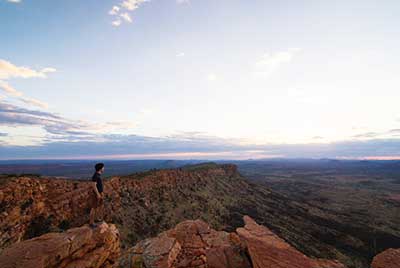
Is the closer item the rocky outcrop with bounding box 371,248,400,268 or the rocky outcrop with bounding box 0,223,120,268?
the rocky outcrop with bounding box 0,223,120,268

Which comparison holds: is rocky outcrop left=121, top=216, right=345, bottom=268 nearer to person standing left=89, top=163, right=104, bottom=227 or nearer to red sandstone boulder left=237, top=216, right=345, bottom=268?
red sandstone boulder left=237, top=216, right=345, bottom=268

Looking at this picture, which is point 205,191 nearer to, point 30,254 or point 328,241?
point 328,241

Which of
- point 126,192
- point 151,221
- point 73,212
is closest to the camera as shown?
point 73,212

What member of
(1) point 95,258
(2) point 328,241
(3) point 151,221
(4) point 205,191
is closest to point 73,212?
(3) point 151,221

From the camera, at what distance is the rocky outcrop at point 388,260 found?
8.59 m

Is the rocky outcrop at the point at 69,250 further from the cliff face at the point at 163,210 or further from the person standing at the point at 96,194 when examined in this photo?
the cliff face at the point at 163,210

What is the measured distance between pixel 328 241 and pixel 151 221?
33.2 metres

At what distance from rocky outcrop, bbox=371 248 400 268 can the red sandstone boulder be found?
1306 millimetres

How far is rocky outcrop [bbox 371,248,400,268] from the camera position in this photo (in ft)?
28.2

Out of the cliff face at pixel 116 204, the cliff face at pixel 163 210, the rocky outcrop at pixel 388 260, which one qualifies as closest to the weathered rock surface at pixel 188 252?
the rocky outcrop at pixel 388 260

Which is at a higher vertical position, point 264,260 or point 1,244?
point 264,260

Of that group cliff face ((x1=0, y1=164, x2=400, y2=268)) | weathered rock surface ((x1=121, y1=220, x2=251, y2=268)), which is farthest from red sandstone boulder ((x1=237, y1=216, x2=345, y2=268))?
cliff face ((x1=0, y1=164, x2=400, y2=268))

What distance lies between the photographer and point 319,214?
6406 cm

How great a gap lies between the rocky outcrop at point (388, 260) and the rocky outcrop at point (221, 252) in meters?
1.31
